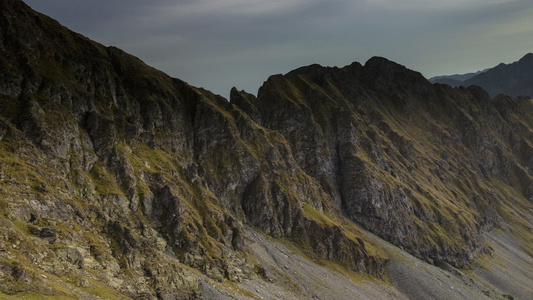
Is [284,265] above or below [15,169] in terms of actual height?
below

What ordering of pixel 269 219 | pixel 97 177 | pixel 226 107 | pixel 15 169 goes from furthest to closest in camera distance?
1. pixel 226 107
2. pixel 269 219
3. pixel 97 177
4. pixel 15 169

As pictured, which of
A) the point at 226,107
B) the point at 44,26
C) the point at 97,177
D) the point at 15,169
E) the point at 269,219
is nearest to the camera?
the point at 15,169

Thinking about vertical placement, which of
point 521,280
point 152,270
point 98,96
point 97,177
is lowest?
point 521,280

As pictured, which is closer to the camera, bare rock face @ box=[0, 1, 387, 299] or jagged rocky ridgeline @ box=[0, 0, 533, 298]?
jagged rocky ridgeline @ box=[0, 0, 533, 298]

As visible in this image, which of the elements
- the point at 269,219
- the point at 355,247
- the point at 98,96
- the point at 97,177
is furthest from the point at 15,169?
the point at 355,247

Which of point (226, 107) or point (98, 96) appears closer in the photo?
point (98, 96)

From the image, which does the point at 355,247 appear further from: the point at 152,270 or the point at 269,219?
the point at 152,270

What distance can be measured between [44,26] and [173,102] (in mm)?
57789

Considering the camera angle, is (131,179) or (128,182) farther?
(131,179)

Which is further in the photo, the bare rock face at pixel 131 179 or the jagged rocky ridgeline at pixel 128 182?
the bare rock face at pixel 131 179

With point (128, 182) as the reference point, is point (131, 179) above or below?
above

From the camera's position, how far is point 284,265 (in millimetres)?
137500

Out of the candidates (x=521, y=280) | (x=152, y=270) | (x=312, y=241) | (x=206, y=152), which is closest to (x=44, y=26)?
(x=206, y=152)

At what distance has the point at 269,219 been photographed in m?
164
